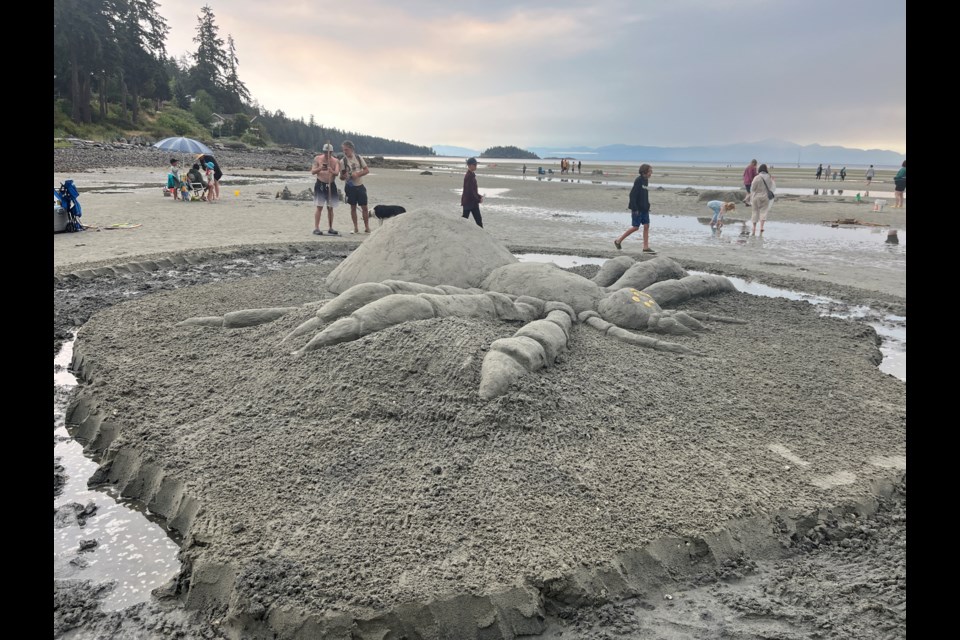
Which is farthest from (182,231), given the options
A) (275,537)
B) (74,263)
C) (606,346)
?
(275,537)

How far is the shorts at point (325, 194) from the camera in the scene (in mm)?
11273

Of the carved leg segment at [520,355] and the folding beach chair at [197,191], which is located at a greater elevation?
the folding beach chair at [197,191]

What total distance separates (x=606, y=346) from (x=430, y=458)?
2364 millimetres

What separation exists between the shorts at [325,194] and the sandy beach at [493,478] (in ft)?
17.8

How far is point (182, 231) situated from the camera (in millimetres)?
11547

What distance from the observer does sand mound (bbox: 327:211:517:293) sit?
21.1 ft

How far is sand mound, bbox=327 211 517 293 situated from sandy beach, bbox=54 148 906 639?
128cm

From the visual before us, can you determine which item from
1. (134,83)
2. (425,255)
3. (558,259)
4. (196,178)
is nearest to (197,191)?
(196,178)

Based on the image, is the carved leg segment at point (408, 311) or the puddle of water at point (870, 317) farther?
the puddle of water at point (870, 317)

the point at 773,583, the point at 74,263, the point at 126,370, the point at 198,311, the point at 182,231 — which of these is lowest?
the point at 773,583

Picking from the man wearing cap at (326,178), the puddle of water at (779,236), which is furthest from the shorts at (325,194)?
the puddle of water at (779,236)

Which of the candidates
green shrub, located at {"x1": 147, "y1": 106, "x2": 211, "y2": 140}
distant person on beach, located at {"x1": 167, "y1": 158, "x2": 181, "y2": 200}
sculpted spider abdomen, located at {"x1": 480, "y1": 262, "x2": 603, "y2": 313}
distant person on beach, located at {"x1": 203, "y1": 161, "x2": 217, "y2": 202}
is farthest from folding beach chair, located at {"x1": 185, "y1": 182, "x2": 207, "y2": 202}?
green shrub, located at {"x1": 147, "y1": 106, "x2": 211, "y2": 140}

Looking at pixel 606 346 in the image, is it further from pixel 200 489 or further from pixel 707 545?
pixel 200 489

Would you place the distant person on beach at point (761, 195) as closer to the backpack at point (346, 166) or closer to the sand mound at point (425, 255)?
the backpack at point (346, 166)
